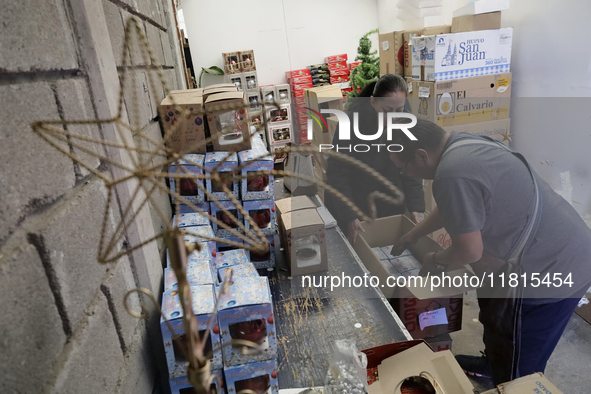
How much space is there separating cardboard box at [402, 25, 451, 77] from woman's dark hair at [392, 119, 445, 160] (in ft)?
4.73

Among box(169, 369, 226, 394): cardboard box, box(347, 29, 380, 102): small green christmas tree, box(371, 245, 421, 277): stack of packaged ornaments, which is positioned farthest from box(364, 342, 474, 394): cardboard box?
box(347, 29, 380, 102): small green christmas tree

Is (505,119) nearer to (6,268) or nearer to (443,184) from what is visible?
(443,184)

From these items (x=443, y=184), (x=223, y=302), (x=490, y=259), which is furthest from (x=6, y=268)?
(x=490, y=259)

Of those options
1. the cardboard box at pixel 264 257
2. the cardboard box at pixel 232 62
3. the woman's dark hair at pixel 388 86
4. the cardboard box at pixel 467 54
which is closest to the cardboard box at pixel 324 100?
the cardboard box at pixel 467 54

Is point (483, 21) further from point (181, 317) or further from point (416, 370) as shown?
point (181, 317)

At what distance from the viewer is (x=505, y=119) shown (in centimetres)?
258

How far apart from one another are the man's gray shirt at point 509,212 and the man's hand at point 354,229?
61 cm

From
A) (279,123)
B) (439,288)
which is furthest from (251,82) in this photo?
(439,288)

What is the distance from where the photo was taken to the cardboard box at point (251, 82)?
16.0ft

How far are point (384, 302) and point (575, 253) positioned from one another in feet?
2.94

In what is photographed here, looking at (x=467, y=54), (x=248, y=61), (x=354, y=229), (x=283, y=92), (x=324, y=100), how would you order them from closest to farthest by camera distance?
(x=354, y=229), (x=467, y=54), (x=324, y=100), (x=248, y=61), (x=283, y=92)

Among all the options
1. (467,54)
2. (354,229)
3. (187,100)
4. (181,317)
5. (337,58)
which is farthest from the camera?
(337,58)

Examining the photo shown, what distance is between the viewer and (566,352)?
2.05 m

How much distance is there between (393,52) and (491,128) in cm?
111
